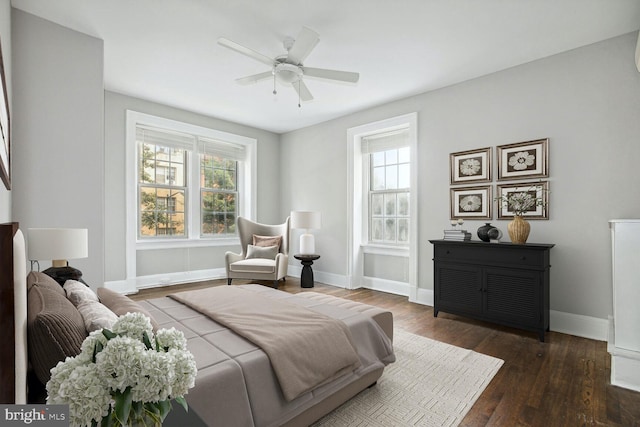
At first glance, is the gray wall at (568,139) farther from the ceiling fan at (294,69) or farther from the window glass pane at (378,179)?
the ceiling fan at (294,69)

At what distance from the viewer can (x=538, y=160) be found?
328 cm

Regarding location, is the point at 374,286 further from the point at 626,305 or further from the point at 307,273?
the point at 626,305

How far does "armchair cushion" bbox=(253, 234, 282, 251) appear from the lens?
5242 millimetres

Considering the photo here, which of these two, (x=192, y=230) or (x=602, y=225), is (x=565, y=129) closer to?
(x=602, y=225)

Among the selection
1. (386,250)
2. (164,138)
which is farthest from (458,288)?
(164,138)

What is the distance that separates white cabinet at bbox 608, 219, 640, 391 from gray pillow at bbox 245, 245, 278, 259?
4.06 m

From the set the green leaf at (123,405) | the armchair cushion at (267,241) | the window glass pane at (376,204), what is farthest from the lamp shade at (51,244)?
the window glass pane at (376,204)

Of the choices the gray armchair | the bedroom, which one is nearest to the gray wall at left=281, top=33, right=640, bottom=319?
the bedroom

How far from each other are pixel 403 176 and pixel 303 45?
2692 millimetres

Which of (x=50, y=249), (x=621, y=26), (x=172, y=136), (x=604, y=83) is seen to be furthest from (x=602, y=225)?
(x=172, y=136)

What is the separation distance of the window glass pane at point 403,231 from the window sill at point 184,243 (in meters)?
2.92

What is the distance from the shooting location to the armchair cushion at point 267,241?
17.2 ft

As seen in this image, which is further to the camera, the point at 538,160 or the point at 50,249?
the point at 538,160

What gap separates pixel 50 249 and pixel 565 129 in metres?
4.59
